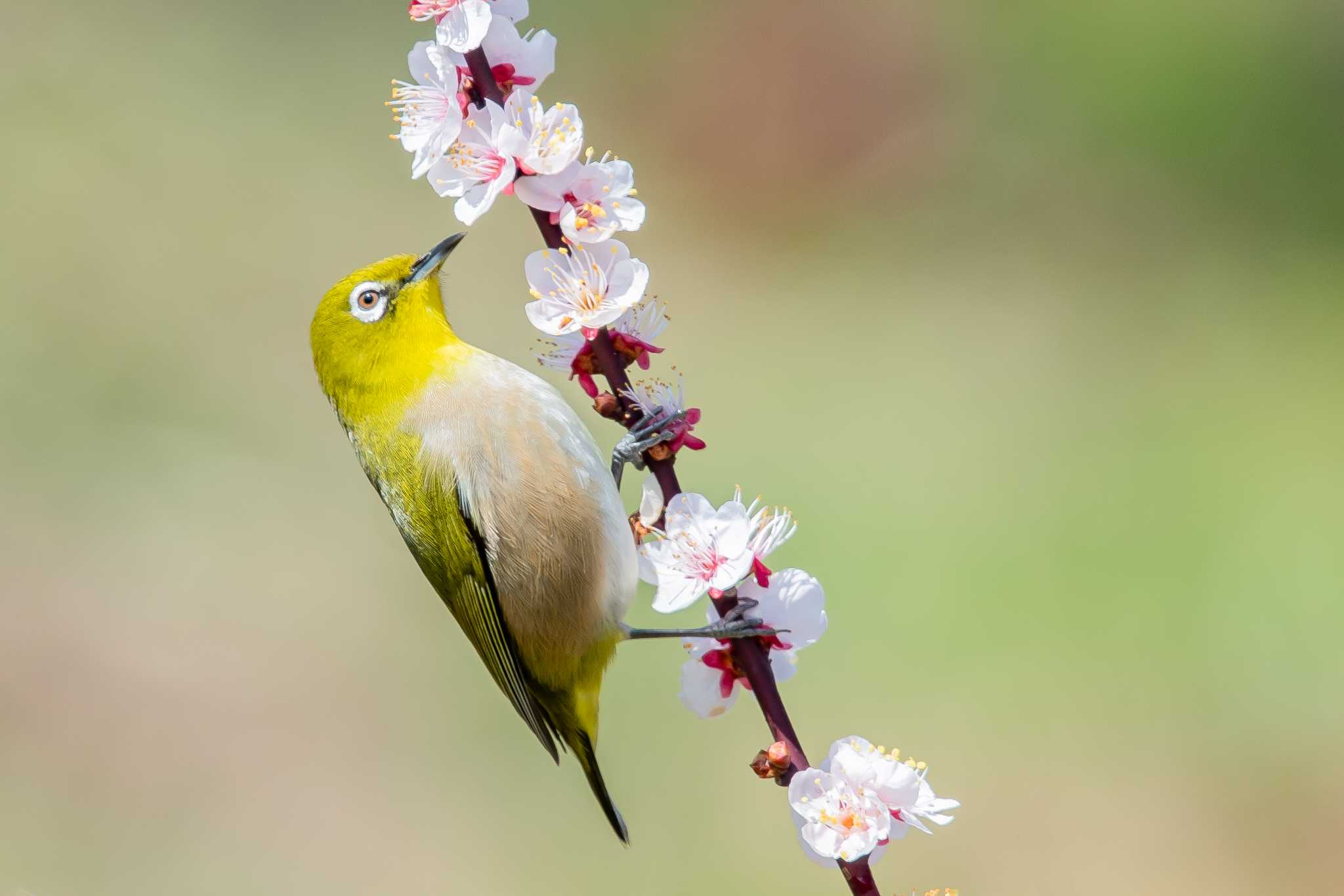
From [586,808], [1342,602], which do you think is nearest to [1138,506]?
[1342,602]

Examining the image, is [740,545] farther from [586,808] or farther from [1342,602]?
[1342,602]

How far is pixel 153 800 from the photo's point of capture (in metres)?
5.51

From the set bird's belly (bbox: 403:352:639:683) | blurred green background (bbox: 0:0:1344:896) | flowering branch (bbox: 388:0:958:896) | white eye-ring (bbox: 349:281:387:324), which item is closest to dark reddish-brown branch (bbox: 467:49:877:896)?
flowering branch (bbox: 388:0:958:896)

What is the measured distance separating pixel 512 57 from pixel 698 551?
79 cm

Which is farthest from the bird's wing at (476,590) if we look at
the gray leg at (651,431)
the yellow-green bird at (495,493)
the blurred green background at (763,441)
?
the blurred green background at (763,441)

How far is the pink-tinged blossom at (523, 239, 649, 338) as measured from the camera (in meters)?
1.70

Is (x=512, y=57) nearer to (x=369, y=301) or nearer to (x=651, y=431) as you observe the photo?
(x=651, y=431)

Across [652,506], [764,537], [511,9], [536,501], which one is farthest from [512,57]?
[536,501]

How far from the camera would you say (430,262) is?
2.89 metres

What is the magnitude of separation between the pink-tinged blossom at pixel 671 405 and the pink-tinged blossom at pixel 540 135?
35 centimetres

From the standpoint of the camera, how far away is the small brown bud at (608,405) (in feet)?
5.77

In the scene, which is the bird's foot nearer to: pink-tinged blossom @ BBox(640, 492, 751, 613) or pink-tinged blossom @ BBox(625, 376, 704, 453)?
pink-tinged blossom @ BBox(640, 492, 751, 613)

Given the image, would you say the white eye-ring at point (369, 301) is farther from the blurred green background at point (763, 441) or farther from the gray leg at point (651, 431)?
the blurred green background at point (763, 441)

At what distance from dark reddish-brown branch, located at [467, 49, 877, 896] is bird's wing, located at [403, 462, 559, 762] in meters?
1.15
